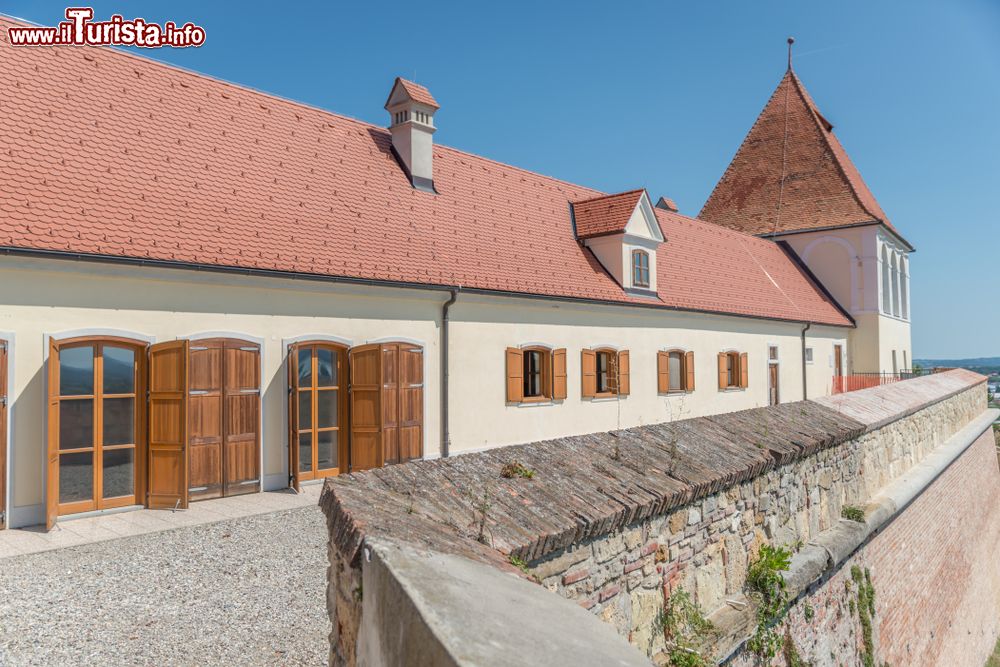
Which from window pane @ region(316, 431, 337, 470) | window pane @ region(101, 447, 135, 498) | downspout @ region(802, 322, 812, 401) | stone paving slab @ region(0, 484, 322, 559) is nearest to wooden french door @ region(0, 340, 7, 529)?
stone paving slab @ region(0, 484, 322, 559)

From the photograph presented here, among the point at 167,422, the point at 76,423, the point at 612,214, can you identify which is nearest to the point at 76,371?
the point at 76,423

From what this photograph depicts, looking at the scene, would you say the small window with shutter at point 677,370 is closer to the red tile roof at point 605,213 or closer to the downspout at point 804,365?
the red tile roof at point 605,213

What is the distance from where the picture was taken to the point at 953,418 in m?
15.8

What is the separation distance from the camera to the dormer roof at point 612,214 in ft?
55.6

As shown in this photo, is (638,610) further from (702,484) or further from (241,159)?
(241,159)

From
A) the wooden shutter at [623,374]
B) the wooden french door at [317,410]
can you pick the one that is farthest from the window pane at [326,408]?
the wooden shutter at [623,374]

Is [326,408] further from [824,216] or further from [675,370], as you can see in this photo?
[824,216]

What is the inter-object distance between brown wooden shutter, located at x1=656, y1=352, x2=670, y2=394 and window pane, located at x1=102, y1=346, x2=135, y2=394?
39.6 ft

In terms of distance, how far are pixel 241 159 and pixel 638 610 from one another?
10.2 meters

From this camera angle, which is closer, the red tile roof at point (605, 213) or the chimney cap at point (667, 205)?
the red tile roof at point (605, 213)

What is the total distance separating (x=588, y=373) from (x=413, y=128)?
21.4 ft

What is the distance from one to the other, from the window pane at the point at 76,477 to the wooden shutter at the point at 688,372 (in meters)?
13.9

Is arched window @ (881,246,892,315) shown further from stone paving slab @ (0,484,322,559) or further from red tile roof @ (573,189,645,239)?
stone paving slab @ (0,484,322,559)

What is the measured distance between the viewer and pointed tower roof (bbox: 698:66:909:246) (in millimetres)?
29438
